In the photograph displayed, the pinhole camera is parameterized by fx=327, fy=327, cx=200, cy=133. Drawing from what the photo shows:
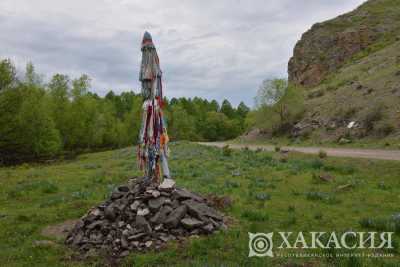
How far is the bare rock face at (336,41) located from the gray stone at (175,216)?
60.0 meters

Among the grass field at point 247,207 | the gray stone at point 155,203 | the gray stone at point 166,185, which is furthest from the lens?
the gray stone at point 166,185

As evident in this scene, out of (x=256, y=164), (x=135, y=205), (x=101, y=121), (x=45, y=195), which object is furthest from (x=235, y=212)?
(x=101, y=121)

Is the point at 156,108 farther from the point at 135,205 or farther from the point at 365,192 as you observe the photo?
the point at 365,192

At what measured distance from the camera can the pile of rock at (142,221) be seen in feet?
23.9

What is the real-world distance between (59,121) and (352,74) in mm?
43507

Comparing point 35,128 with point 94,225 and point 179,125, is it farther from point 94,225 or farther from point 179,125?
point 179,125

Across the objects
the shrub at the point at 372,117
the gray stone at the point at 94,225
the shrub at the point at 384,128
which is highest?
the shrub at the point at 372,117

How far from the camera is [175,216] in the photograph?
778cm

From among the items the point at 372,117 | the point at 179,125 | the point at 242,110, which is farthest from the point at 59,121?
the point at 242,110

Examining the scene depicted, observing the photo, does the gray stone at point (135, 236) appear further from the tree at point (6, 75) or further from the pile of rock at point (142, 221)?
the tree at point (6, 75)

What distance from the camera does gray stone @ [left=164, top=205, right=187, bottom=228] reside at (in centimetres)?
767

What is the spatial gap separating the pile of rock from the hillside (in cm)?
2248

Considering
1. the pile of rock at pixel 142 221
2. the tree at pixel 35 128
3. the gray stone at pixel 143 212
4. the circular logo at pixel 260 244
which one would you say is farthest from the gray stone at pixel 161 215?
the tree at pixel 35 128

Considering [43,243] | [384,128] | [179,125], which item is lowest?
[43,243]
